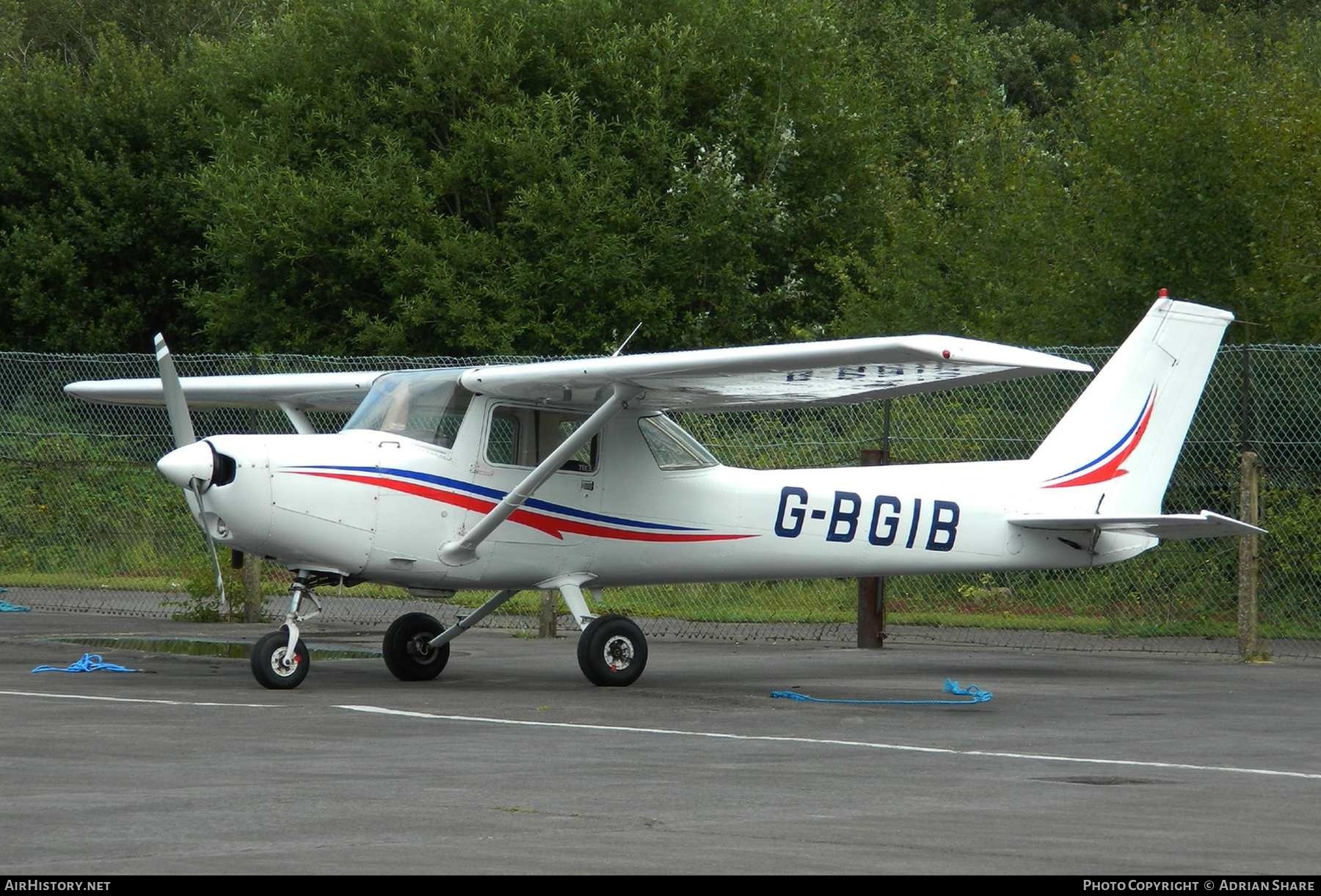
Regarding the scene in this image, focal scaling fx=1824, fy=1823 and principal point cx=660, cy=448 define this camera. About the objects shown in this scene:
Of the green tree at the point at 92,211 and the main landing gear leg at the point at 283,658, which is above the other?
the green tree at the point at 92,211

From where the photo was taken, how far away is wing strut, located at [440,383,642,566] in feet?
40.5

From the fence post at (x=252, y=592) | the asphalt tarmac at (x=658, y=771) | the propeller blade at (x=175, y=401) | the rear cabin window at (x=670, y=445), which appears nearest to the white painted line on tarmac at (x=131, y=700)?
the asphalt tarmac at (x=658, y=771)

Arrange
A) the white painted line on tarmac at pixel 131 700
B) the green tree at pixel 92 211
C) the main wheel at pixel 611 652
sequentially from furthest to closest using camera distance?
1. the green tree at pixel 92 211
2. the main wheel at pixel 611 652
3. the white painted line on tarmac at pixel 131 700

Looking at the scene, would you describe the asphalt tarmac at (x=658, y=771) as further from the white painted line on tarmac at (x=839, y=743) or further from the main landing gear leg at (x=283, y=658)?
the main landing gear leg at (x=283, y=658)

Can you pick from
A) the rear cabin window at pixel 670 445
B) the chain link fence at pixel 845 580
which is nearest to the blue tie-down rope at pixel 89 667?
the chain link fence at pixel 845 580

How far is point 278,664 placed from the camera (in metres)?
11.9

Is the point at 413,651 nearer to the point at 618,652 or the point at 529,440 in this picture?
the point at 618,652

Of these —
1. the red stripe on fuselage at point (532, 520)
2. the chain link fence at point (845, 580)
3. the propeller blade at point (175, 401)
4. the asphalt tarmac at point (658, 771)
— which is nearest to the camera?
the asphalt tarmac at point (658, 771)

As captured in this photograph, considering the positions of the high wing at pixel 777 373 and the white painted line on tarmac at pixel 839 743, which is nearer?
the white painted line on tarmac at pixel 839 743

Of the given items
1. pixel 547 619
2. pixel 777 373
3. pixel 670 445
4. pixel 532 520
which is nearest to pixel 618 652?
pixel 532 520

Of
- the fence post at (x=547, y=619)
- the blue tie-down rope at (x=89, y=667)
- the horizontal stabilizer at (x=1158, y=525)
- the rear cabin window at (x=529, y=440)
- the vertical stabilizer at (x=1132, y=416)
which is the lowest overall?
the blue tie-down rope at (x=89, y=667)

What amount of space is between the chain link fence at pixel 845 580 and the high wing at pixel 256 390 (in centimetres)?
153

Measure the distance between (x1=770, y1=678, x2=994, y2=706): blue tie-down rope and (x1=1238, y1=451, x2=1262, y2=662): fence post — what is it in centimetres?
352

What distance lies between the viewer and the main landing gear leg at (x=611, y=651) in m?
12.6
